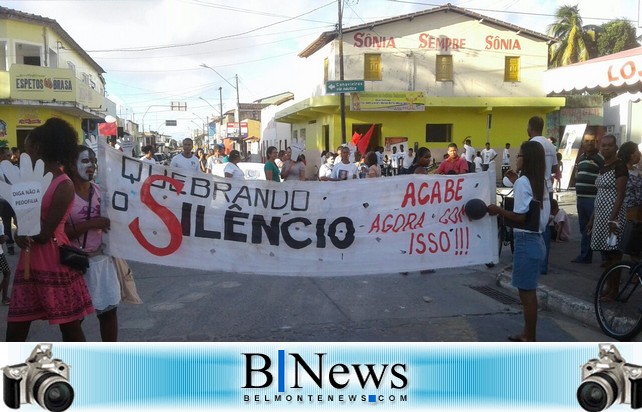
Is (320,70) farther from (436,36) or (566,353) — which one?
(566,353)

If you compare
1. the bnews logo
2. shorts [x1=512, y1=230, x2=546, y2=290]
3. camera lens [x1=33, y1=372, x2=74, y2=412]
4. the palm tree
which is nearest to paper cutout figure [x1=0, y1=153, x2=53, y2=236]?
camera lens [x1=33, y1=372, x2=74, y2=412]

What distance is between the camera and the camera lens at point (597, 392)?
11.6 feet

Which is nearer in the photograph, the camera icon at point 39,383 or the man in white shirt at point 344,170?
the camera icon at point 39,383

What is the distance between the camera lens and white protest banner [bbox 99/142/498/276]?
4398 mm

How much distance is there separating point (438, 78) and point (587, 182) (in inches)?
877

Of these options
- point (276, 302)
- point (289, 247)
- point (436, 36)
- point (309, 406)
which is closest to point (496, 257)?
point (289, 247)

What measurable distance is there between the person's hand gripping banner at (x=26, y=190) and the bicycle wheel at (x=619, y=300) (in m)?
4.88

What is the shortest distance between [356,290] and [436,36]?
80.2 feet

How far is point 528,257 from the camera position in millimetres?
4879

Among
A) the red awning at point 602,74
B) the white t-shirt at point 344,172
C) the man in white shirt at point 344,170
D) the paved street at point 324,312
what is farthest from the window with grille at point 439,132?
the paved street at point 324,312

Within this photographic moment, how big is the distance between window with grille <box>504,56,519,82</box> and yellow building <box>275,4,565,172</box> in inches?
2.0

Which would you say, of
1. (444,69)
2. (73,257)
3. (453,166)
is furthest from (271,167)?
(444,69)

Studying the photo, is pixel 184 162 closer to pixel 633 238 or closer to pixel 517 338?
pixel 517 338

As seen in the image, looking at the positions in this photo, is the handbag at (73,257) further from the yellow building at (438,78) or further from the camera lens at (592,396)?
the yellow building at (438,78)
